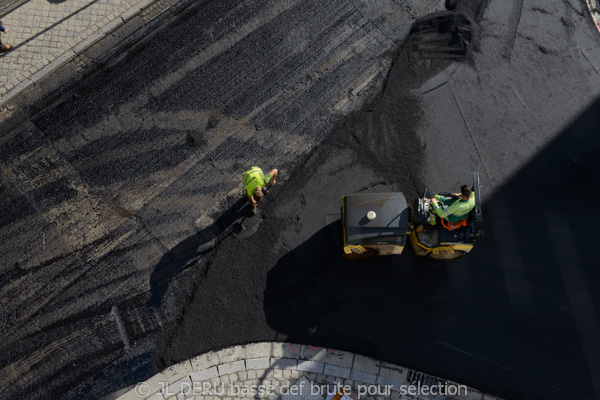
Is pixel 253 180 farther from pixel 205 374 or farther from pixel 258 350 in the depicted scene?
pixel 205 374

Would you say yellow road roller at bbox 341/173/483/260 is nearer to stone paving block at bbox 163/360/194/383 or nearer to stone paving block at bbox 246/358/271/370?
stone paving block at bbox 246/358/271/370

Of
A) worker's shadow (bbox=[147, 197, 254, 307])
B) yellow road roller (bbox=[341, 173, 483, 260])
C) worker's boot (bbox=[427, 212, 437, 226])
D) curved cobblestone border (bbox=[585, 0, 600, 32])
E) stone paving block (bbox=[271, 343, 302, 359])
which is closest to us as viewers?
yellow road roller (bbox=[341, 173, 483, 260])

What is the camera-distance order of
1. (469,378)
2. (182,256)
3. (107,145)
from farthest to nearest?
(107,145), (182,256), (469,378)

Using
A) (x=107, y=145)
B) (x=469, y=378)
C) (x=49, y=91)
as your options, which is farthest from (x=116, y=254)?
(x=469, y=378)

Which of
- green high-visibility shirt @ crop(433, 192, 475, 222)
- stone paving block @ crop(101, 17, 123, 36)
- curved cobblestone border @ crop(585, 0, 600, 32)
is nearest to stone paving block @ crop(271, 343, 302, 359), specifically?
green high-visibility shirt @ crop(433, 192, 475, 222)

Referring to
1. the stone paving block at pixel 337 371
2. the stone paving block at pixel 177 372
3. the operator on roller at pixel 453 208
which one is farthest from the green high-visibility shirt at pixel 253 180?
the stone paving block at pixel 337 371

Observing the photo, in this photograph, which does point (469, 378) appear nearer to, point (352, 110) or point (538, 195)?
point (538, 195)

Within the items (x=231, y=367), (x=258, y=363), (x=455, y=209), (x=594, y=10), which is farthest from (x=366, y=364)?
(x=594, y=10)

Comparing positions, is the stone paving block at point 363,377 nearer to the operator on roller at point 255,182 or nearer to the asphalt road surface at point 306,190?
the asphalt road surface at point 306,190
